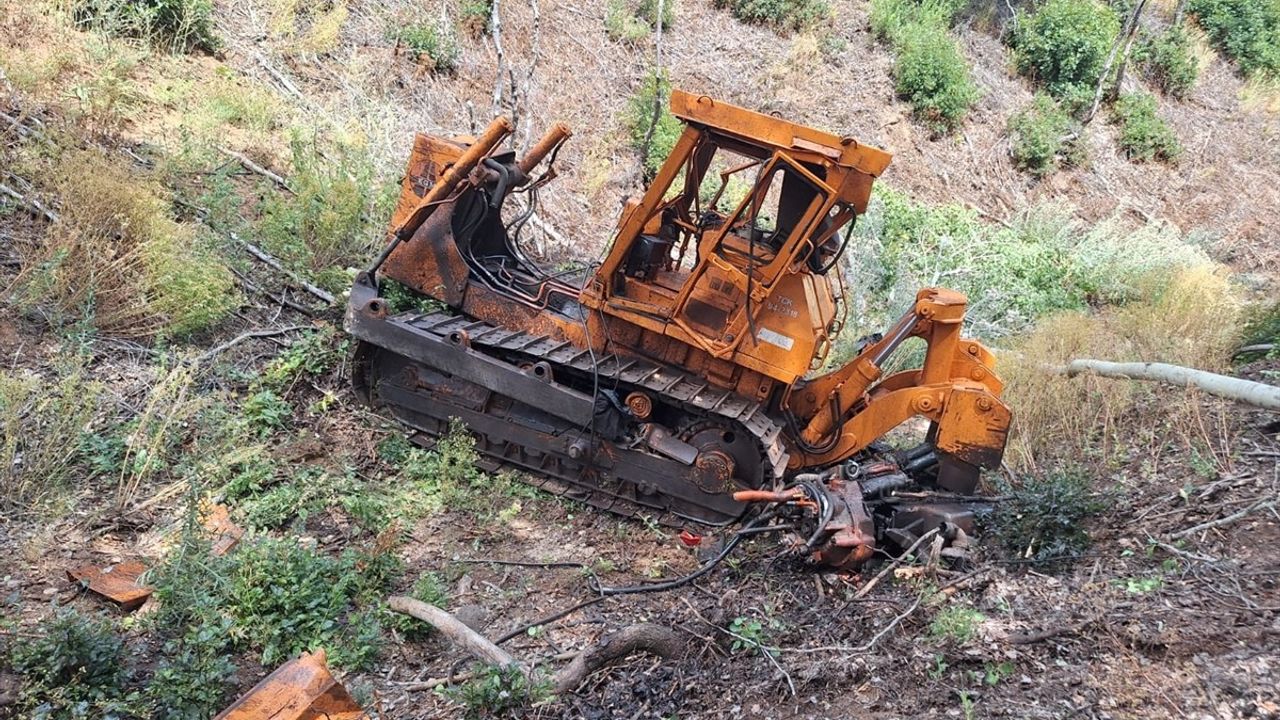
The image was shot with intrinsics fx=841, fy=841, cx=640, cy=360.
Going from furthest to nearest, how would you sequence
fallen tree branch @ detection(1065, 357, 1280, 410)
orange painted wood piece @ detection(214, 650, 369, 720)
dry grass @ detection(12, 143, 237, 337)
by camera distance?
1. dry grass @ detection(12, 143, 237, 337)
2. fallen tree branch @ detection(1065, 357, 1280, 410)
3. orange painted wood piece @ detection(214, 650, 369, 720)

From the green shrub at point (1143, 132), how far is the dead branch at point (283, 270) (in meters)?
14.7

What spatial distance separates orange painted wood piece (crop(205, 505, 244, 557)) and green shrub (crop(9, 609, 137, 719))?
1.01 metres

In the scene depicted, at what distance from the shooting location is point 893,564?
4695 millimetres

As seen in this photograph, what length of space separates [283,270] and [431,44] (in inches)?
186

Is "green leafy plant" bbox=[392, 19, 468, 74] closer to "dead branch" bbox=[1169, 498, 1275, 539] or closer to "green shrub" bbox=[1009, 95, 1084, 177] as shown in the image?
"dead branch" bbox=[1169, 498, 1275, 539]

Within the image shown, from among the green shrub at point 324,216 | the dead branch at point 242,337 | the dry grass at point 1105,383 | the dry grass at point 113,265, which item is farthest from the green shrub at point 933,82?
the dry grass at point 113,265

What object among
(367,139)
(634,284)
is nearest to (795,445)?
(634,284)

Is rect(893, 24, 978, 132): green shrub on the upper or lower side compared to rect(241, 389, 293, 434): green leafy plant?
upper

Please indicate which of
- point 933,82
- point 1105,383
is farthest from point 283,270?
point 933,82

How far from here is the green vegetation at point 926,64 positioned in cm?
1415

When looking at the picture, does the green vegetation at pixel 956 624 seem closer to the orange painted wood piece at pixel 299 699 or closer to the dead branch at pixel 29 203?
the orange painted wood piece at pixel 299 699

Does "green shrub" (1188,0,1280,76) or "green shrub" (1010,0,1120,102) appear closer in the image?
"green shrub" (1010,0,1120,102)

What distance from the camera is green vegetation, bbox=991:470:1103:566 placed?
4.36 m

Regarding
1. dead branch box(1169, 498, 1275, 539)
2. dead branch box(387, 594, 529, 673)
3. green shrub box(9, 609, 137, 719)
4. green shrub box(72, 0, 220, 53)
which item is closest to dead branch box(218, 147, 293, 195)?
green shrub box(72, 0, 220, 53)
